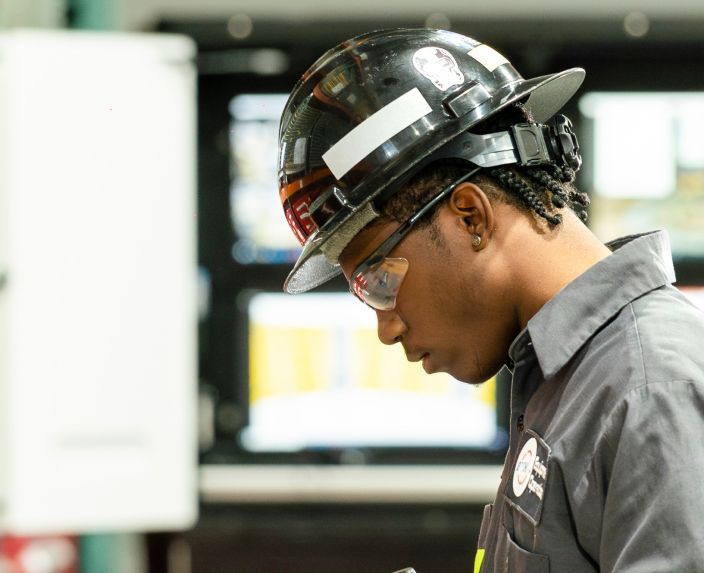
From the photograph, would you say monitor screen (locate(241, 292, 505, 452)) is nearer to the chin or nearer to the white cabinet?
the white cabinet

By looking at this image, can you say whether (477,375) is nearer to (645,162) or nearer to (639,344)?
(639,344)

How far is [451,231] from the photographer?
4.67 ft

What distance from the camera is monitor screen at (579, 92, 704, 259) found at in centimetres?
456

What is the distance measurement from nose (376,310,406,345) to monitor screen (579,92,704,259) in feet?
10.3

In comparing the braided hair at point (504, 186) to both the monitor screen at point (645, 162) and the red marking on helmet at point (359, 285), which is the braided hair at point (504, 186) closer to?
the red marking on helmet at point (359, 285)

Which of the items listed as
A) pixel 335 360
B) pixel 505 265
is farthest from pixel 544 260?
pixel 335 360

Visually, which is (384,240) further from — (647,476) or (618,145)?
(618,145)

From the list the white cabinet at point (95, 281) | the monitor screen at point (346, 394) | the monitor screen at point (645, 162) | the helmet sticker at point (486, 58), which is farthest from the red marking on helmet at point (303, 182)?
the monitor screen at point (645, 162)

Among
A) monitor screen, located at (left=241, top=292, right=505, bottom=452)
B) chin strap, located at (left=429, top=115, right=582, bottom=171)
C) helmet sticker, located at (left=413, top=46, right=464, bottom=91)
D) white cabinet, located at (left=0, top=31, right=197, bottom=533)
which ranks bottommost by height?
monitor screen, located at (left=241, top=292, right=505, bottom=452)

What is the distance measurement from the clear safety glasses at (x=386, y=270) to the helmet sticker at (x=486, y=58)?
16cm

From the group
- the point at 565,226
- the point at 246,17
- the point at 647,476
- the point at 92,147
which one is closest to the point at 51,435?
the point at 92,147

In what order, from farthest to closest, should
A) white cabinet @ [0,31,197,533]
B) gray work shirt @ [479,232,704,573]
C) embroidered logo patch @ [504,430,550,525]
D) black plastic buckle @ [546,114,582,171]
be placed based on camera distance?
white cabinet @ [0,31,197,533]
black plastic buckle @ [546,114,582,171]
embroidered logo patch @ [504,430,550,525]
gray work shirt @ [479,232,704,573]

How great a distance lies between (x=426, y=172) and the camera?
1455 millimetres

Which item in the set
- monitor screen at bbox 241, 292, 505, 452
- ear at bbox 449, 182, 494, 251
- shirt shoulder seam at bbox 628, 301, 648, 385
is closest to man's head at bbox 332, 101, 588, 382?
ear at bbox 449, 182, 494, 251
